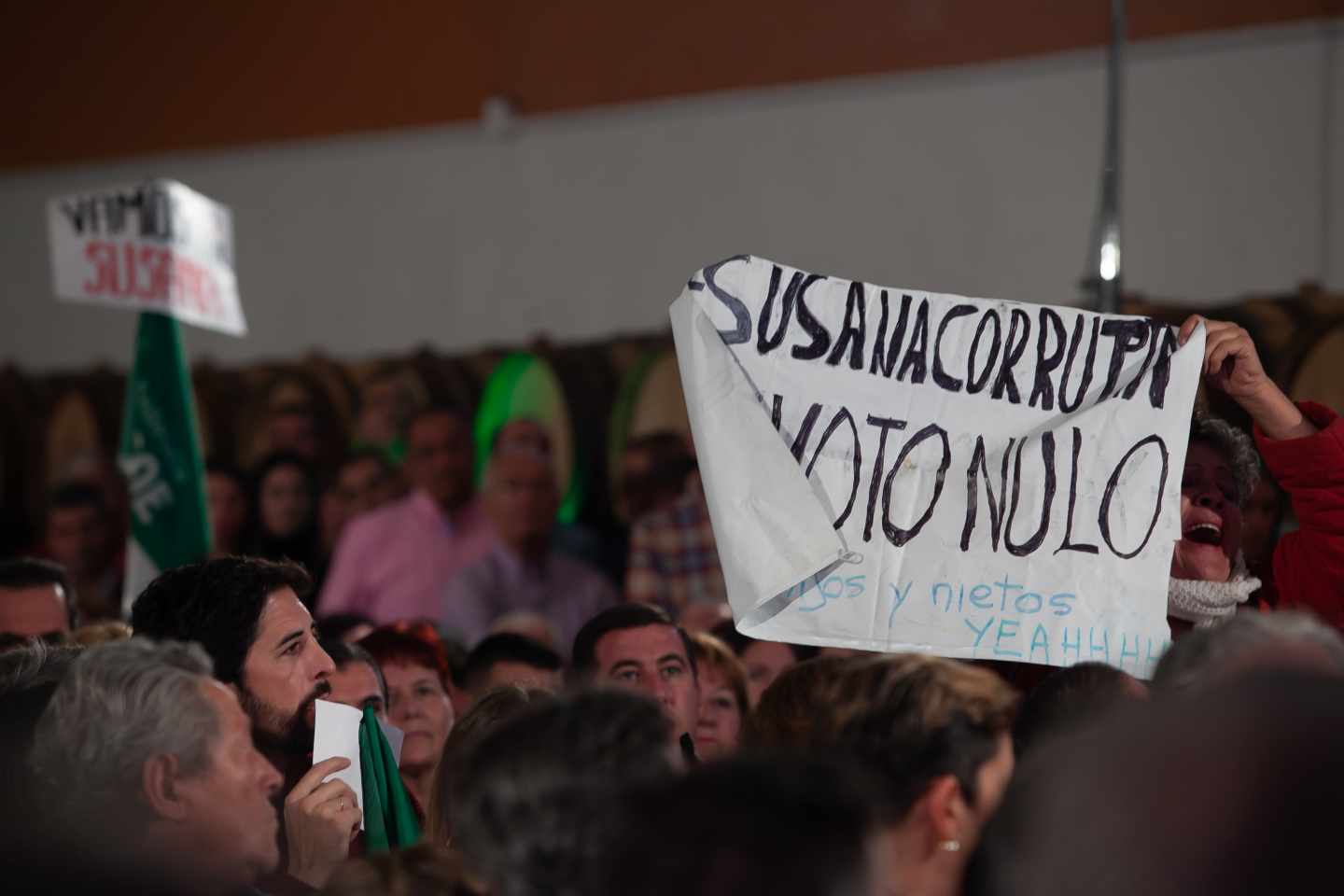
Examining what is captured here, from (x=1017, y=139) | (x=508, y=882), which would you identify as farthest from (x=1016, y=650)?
(x=1017, y=139)

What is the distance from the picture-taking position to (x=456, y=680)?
4.41 meters

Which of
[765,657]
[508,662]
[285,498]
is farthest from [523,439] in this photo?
[508,662]

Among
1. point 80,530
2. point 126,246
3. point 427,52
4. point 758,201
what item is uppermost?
point 427,52

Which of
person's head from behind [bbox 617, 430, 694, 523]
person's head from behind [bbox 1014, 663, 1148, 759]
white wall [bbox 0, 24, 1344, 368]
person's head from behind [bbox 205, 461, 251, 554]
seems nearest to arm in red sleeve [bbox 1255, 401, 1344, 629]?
person's head from behind [bbox 1014, 663, 1148, 759]

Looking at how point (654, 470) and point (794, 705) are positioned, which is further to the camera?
point (654, 470)

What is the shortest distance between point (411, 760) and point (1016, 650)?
1475 mm

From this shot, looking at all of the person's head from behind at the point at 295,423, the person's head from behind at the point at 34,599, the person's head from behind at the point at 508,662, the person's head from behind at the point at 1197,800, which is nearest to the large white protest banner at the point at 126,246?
the person's head from behind at the point at 34,599

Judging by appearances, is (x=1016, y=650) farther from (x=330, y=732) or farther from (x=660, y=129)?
(x=660, y=129)

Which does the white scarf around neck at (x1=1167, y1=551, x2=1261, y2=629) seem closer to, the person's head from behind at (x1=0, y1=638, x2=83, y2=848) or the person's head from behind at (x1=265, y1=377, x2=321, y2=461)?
the person's head from behind at (x1=0, y1=638, x2=83, y2=848)

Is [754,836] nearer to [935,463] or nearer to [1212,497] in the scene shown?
[935,463]

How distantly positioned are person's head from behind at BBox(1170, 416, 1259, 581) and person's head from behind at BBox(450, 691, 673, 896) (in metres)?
1.58

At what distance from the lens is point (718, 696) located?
162 inches

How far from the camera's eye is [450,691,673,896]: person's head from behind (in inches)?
72.8

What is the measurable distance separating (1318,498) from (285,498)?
15.3 ft
